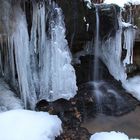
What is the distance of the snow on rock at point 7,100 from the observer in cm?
717

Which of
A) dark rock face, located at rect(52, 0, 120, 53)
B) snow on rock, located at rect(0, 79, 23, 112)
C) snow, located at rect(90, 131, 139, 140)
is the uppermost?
dark rock face, located at rect(52, 0, 120, 53)

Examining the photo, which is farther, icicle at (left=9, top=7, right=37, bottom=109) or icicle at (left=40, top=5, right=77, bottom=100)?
icicle at (left=40, top=5, right=77, bottom=100)

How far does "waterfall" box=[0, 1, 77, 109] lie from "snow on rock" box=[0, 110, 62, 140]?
26.0 inches

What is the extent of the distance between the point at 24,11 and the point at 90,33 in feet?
6.04

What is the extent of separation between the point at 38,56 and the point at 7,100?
1.00 meters

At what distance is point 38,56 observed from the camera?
24.3 ft

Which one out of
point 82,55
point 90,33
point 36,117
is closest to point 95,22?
point 90,33

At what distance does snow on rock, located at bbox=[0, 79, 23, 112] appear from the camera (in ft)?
23.5

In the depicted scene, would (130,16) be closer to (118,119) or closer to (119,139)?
(118,119)

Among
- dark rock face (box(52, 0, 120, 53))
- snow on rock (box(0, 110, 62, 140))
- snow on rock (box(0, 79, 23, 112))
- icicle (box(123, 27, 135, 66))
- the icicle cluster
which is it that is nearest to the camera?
snow on rock (box(0, 110, 62, 140))

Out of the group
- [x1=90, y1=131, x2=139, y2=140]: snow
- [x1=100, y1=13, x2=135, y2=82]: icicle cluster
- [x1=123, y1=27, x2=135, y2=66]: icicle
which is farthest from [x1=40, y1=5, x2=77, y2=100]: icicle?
[x1=123, y1=27, x2=135, y2=66]: icicle

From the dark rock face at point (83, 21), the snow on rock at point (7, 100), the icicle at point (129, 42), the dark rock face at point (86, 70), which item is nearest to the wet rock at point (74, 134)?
the snow on rock at point (7, 100)

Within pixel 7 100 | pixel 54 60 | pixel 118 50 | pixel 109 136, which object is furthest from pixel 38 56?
pixel 118 50

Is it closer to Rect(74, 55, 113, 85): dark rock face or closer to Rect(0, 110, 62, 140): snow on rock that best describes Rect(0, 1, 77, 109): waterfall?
Rect(0, 110, 62, 140): snow on rock
